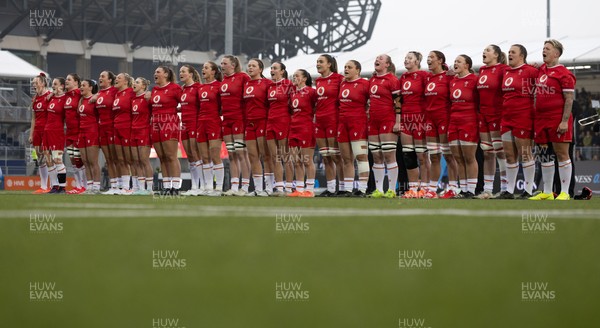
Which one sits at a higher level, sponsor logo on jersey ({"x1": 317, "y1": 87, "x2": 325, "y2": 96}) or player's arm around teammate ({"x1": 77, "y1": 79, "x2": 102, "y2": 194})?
sponsor logo on jersey ({"x1": 317, "y1": 87, "x2": 325, "y2": 96})

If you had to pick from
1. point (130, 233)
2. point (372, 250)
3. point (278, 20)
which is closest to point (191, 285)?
point (372, 250)

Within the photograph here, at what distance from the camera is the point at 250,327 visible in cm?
340

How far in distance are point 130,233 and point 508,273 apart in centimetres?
247

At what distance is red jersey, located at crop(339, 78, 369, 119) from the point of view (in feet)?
47.2

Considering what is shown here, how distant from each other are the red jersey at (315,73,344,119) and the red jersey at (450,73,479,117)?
1932 millimetres

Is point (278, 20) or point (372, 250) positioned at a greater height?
point (278, 20)

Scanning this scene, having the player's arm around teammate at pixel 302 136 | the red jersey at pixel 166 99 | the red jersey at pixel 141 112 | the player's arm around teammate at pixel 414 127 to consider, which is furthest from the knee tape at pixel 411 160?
the red jersey at pixel 141 112

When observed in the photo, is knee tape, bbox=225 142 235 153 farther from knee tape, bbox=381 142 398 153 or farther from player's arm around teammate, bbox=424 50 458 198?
player's arm around teammate, bbox=424 50 458 198

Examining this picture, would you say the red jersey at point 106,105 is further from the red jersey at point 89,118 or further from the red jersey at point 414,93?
the red jersey at point 414,93

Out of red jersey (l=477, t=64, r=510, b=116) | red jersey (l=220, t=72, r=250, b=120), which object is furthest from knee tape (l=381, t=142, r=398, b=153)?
Answer: red jersey (l=220, t=72, r=250, b=120)

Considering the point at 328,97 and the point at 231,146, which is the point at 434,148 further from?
the point at 231,146

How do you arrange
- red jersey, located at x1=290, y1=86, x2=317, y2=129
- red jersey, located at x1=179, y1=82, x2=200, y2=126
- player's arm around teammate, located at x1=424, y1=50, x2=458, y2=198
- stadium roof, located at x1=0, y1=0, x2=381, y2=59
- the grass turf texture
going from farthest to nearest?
stadium roof, located at x1=0, y1=0, x2=381, y2=59
red jersey, located at x1=179, y1=82, x2=200, y2=126
red jersey, located at x1=290, y1=86, x2=317, y2=129
player's arm around teammate, located at x1=424, y1=50, x2=458, y2=198
the grass turf texture

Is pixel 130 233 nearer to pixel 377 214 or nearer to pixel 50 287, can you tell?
pixel 50 287

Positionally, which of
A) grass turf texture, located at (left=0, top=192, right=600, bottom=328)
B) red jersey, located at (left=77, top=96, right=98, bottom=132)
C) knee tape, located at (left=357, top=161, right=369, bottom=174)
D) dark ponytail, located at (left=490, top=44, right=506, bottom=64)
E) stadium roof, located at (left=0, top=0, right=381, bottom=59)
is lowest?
grass turf texture, located at (left=0, top=192, right=600, bottom=328)
